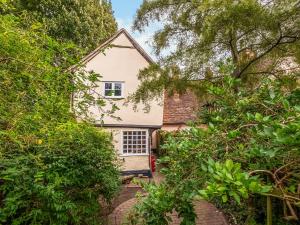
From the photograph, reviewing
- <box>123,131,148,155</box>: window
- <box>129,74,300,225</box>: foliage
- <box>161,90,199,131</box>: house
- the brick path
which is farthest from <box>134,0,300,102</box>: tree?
<box>161,90,199,131</box>: house

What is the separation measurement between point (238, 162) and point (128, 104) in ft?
42.1

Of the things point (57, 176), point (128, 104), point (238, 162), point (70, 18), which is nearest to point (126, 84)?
point (128, 104)

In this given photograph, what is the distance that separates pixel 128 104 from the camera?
15.5 m

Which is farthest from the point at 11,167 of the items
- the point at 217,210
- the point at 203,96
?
the point at 203,96

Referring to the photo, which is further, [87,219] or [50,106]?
[87,219]

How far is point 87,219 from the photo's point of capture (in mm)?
6367

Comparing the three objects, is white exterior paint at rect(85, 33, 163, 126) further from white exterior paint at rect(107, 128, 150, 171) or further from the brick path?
the brick path

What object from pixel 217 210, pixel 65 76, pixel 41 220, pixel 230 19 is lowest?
pixel 217 210

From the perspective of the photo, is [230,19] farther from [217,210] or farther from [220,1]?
[217,210]

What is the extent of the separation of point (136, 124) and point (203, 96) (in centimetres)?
527

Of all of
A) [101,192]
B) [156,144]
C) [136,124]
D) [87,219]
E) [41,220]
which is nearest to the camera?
[41,220]

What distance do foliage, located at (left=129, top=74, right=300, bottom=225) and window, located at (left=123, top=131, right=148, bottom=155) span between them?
11.8m

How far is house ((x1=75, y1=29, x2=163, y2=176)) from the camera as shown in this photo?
50.5ft

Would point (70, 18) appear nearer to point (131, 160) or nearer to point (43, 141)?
point (131, 160)
